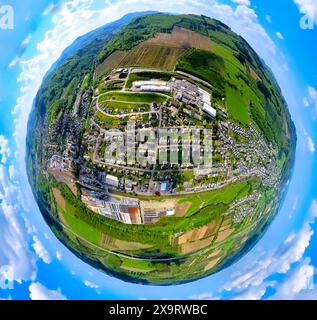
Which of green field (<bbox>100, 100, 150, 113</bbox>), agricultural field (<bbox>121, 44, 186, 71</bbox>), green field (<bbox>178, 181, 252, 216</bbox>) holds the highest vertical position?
agricultural field (<bbox>121, 44, 186, 71</bbox>)

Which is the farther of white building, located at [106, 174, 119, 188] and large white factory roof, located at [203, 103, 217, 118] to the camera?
large white factory roof, located at [203, 103, 217, 118]

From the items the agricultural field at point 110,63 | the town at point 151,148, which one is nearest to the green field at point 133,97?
the town at point 151,148

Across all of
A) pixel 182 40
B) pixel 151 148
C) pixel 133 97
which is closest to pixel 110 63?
pixel 133 97

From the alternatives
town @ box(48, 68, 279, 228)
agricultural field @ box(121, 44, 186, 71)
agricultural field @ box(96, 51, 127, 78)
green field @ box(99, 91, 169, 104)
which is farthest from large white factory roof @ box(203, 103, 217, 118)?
agricultural field @ box(96, 51, 127, 78)

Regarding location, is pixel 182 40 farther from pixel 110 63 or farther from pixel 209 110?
pixel 209 110

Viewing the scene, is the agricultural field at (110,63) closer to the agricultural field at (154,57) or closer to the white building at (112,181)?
the agricultural field at (154,57)

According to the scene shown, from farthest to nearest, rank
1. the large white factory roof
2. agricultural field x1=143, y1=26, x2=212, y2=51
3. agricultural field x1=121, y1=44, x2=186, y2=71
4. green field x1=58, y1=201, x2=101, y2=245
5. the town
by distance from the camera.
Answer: agricultural field x1=143, y1=26, x2=212, y2=51 → green field x1=58, y1=201, x2=101, y2=245 → agricultural field x1=121, y1=44, x2=186, y2=71 → the large white factory roof → the town

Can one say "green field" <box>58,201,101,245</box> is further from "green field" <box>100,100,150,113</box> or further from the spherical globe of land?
"green field" <box>100,100,150,113</box>

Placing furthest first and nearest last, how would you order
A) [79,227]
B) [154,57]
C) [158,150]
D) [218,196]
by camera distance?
[79,227], [154,57], [218,196], [158,150]

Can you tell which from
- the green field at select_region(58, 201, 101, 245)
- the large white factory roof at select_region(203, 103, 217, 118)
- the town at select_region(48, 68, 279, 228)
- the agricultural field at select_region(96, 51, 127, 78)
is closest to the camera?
the town at select_region(48, 68, 279, 228)

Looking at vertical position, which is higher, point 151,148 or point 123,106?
point 123,106
